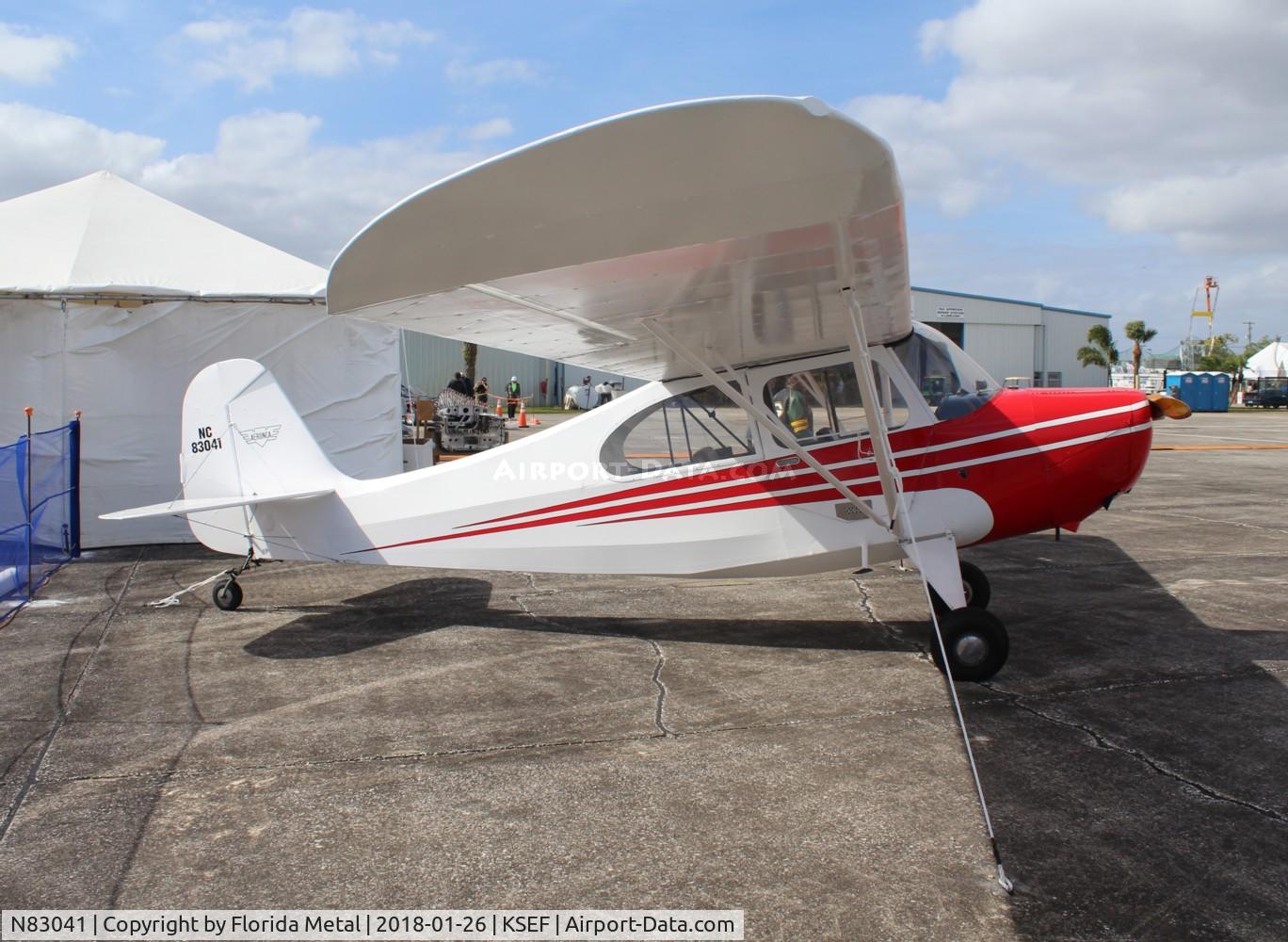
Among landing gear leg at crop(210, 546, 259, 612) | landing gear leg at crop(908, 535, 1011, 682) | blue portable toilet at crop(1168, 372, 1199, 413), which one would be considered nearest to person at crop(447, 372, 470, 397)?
landing gear leg at crop(210, 546, 259, 612)

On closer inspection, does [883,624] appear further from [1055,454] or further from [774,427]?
[774,427]

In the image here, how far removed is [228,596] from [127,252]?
5545 millimetres

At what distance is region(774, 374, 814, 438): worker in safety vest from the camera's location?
234 inches

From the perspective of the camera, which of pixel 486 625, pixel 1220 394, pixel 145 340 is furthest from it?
pixel 1220 394

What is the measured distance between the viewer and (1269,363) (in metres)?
95.1

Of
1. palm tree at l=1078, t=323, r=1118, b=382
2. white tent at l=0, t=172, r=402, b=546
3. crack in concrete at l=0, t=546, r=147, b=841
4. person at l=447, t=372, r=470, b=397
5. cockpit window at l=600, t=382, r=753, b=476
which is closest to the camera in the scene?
crack in concrete at l=0, t=546, r=147, b=841

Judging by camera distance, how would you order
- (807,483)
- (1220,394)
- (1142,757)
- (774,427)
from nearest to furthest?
(1142,757) → (774,427) → (807,483) → (1220,394)

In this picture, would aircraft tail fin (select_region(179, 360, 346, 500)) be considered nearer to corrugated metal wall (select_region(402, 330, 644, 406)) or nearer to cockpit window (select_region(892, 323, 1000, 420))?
cockpit window (select_region(892, 323, 1000, 420))

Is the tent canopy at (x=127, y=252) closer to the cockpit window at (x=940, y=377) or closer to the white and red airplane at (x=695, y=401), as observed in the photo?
the white and red airplane at (x=695, y=401)

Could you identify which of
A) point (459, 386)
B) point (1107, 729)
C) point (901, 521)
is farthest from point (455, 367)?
point (1107, 729)

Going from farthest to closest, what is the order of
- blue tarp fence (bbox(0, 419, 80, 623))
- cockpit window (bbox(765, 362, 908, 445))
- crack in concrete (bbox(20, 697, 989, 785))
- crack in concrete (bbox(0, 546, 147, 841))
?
blue tarp fence (bbox(0, 419, 80, 623)), cockpit window (bbox(765, 362, 908, 445)), crack in concrete (bbox(20, 697, 989, 785)), crack in concrete (bbox(0, 546, 147, 841))

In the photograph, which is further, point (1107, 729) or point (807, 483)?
point (807, 483)

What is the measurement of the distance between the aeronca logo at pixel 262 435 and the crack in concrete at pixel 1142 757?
17.9ft

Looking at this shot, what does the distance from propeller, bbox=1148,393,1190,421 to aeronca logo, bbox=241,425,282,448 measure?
6.19 meters
